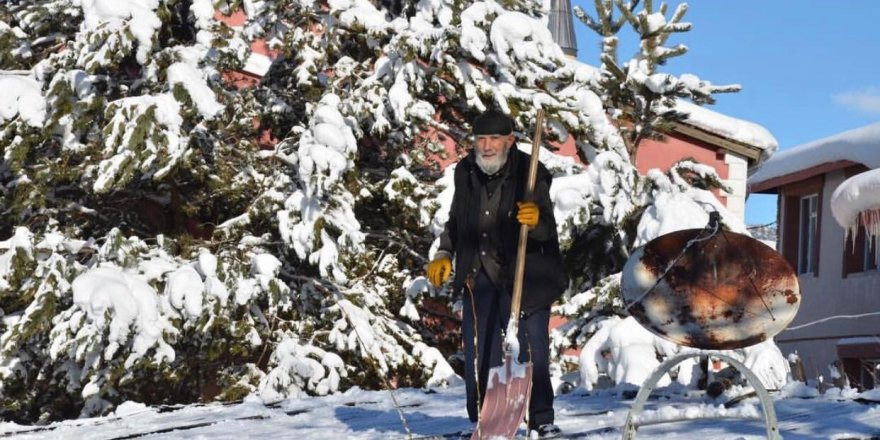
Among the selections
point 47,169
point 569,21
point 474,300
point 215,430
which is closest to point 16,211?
point 47,169

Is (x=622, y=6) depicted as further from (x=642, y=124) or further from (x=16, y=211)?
(x=16, y=211)

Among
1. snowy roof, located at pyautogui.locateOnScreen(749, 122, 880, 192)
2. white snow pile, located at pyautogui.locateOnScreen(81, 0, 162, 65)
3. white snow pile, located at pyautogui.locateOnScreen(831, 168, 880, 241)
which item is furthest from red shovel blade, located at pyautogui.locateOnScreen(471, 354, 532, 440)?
snowy roof, located at pyautogui.locateOnScreen(749, 122, 880, 192)

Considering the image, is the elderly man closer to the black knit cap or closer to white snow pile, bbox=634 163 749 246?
the black knit cap

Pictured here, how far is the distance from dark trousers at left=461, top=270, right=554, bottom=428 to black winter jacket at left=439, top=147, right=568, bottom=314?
77mm

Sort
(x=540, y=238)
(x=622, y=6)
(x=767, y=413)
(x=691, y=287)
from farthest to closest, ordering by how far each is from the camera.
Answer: (x=622, y=6), (x=540, y=238), (x=691, y=287), (x=767, y=413)

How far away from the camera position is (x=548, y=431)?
21.6 feet

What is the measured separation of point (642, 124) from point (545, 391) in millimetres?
7473

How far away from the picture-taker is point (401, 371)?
44.2 feet

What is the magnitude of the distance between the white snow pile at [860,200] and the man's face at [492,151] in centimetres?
496

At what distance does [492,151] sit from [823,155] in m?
14.7

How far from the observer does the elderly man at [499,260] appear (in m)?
6.59

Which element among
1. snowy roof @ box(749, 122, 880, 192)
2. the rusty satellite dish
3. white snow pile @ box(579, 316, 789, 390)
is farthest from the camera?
snowy roof @ box(749, 122, 880, 192)

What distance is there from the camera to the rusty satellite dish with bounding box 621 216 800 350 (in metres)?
5.31

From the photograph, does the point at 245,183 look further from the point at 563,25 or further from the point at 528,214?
the point at 563,25
